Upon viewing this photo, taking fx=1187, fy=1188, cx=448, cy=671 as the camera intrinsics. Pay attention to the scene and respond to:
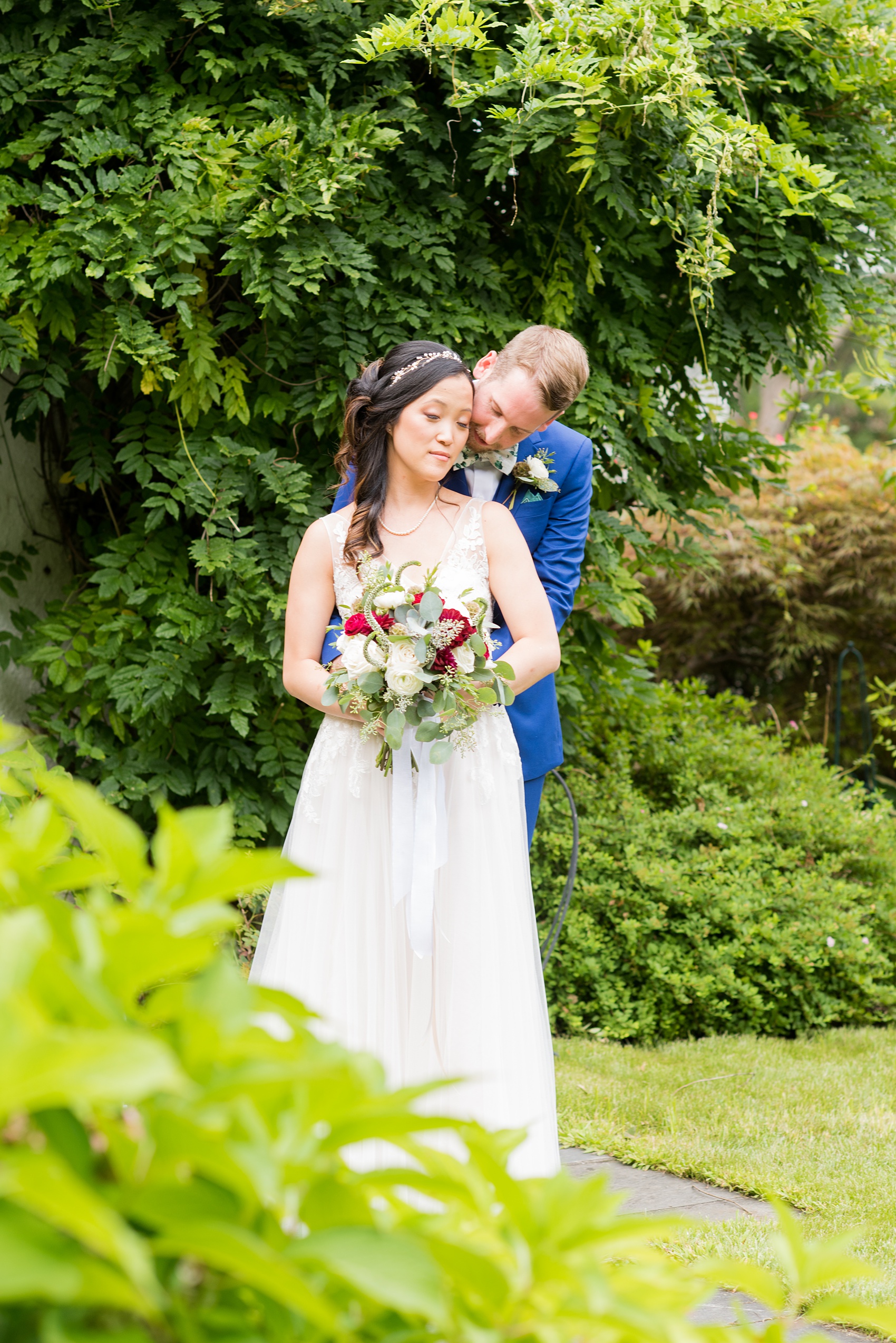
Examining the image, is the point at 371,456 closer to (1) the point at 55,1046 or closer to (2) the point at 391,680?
(2) the point at 391,680

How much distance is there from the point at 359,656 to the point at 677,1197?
1.79 metres

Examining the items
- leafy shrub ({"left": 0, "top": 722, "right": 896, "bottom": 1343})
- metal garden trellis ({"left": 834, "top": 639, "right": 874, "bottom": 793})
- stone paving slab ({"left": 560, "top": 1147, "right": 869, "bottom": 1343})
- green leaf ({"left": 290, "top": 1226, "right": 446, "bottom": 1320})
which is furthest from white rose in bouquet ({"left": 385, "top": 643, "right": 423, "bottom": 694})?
metal garden trellis ({"left": 834, "top": 639, "right": 874, "bottom": 793})

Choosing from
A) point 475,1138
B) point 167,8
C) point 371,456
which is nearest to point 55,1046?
point 475,1138

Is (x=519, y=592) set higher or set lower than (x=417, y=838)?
higher

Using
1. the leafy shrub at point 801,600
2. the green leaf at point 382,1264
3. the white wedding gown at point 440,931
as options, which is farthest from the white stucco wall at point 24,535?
the leafy shrub at point 801,600

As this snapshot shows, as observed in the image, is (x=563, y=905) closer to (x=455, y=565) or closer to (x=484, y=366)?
(x=455, y=565)

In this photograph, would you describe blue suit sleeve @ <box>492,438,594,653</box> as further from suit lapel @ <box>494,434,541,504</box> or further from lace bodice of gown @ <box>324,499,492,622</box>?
lace bodice of gown @ <box>324,499,492,622</box>

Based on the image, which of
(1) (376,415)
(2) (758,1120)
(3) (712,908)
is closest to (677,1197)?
(2) (758,1120)

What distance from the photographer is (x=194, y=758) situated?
433cm

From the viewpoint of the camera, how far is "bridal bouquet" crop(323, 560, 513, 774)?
108 inches

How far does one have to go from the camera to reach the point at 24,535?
15.1ft

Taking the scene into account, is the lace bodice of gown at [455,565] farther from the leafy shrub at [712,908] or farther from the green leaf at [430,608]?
the leafy shrub at [712,908]

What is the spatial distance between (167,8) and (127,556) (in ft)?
6.00

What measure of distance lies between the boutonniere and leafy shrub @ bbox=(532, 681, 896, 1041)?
7.56 feet
